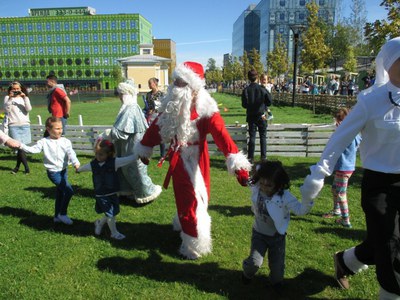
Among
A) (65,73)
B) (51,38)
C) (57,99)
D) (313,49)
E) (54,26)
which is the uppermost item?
(54,26)

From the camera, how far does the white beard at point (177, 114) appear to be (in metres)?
3.74

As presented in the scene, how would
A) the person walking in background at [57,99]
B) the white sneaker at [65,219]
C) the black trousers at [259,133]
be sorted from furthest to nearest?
the person walking in background at [57,99] < the black trousers at [259,133] < the white sneaker at [65,219]

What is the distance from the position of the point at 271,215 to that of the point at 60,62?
118950 mm

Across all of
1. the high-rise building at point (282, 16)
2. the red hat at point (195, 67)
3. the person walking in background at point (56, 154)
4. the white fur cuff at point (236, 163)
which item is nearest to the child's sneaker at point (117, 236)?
the person walking in background at point (56, 154)

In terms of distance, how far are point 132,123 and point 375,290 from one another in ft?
12.8

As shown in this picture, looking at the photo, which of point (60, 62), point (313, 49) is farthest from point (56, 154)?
point (60, 62)

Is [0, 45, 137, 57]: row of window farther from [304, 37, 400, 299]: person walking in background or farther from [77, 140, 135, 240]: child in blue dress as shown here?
[304, 37, 400, 299]: person walking in background

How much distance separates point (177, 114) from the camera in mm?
3771

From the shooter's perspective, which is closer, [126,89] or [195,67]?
[195,67]

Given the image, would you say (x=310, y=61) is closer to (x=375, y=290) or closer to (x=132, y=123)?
(x=132, y=123)

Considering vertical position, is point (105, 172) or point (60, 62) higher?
point (60, 62)

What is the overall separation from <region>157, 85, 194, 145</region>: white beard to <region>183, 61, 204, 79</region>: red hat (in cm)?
24

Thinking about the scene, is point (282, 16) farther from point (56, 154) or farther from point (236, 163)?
point (236, 163)

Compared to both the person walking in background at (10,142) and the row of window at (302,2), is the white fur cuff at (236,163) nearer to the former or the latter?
the person walking in background at (10,142)
